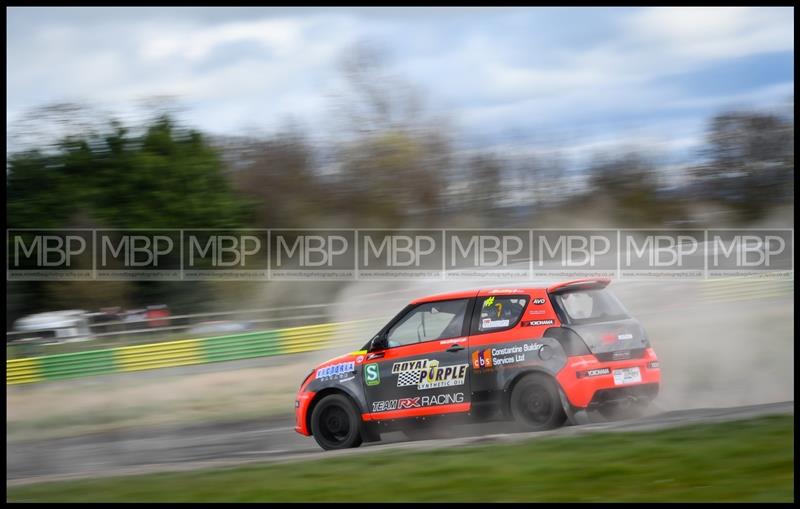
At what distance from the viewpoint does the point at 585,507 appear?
224 inches

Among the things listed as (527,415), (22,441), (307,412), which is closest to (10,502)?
(307,412)

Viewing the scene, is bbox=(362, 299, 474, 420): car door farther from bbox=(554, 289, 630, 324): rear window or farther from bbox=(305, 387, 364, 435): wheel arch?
bbox=(554, 289, 630, 324): rear window

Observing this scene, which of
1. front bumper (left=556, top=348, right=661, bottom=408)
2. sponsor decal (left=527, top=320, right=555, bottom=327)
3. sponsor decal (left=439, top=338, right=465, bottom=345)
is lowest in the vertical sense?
front bumper (left=556, top=348, right=661, bottom=408)

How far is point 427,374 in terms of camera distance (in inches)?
340

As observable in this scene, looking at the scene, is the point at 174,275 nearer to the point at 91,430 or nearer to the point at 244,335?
the point at 244,335

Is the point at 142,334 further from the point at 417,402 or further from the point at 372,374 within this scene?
the point at 417,402

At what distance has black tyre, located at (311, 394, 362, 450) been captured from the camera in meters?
8.94

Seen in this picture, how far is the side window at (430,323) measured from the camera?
8.66 meters

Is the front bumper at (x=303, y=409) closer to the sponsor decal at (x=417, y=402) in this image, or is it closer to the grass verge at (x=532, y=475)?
the sponsor decal at (x=417, y=402)

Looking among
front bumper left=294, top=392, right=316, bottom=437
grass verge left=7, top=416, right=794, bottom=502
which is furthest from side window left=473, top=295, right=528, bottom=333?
front bumper left=294, top=392, right=316, bottom=437

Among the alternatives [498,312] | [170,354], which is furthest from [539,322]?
[170,354]

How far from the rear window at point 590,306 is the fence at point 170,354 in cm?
1121

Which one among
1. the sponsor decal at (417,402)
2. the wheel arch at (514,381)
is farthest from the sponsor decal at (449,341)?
the wheel arch at (514,381)

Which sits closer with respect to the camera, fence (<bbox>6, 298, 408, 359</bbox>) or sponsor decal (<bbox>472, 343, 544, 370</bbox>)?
sponsor decal (<bbox>472, 343, 544, 370</bbox>)
